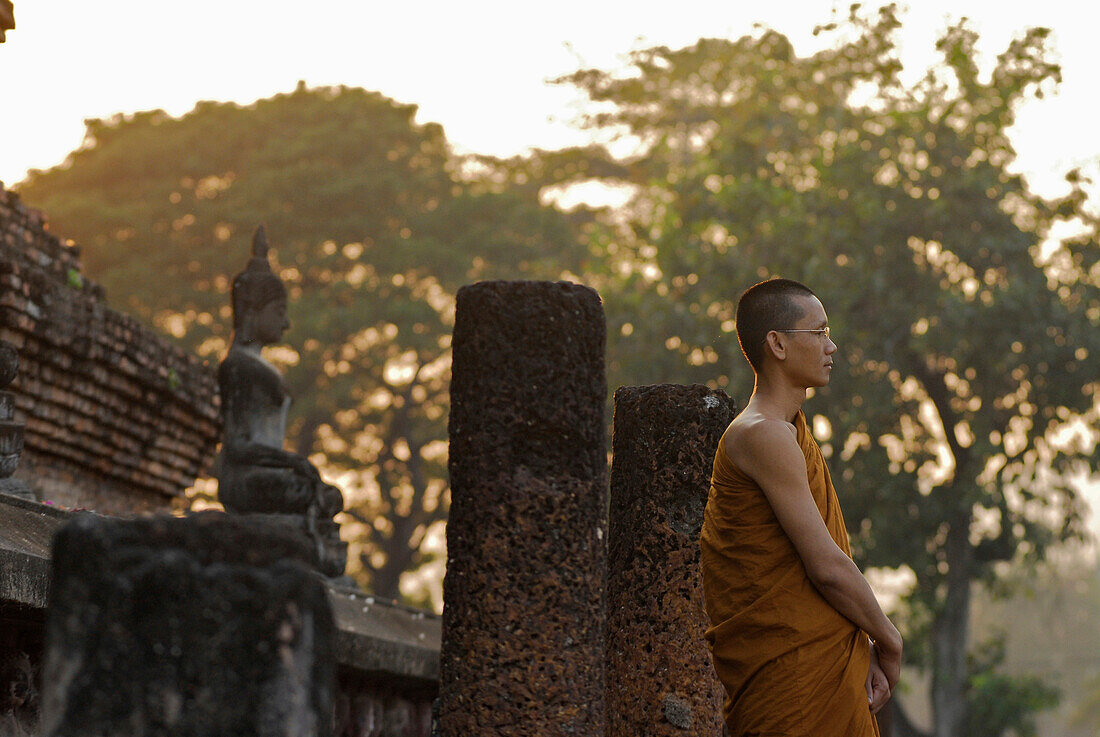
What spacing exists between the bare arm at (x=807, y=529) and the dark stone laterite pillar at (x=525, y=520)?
1.33 m

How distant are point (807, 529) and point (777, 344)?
52 centimetres

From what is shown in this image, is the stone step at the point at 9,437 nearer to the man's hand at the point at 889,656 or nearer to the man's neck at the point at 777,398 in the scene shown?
the man's neck at the point at 777,398

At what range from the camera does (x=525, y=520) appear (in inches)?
171

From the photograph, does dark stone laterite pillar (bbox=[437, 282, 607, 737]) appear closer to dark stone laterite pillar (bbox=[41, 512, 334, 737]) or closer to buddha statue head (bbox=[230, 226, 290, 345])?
dark stone laterite pillar (bbox=[41, 512, 334, 737])

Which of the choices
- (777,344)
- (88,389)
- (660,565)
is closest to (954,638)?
(88,389)

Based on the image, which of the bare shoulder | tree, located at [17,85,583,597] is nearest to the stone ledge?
the bare shoulder

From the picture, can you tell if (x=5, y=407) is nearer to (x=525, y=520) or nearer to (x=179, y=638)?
(x=525, y=520)

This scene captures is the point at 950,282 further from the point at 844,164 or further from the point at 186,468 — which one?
the point at 186,468

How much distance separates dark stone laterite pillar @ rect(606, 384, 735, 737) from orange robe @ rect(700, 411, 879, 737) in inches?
60.2

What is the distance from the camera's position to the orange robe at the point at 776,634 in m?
3.07

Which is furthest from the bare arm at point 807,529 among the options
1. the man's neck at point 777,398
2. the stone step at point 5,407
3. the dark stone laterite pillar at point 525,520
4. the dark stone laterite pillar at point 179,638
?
the stone step at point 5,407

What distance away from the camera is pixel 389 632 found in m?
6.72

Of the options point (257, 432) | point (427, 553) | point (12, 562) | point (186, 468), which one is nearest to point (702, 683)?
point (12, 562)

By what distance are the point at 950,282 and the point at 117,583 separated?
1745 centimetres
